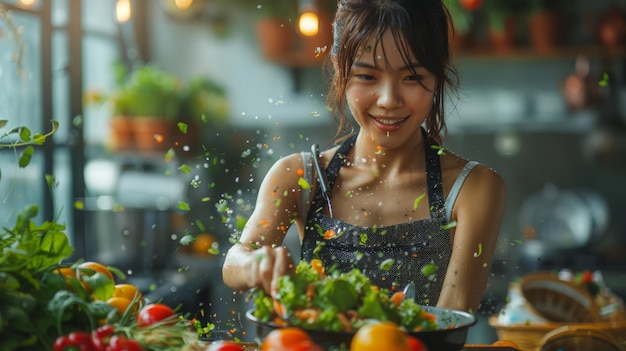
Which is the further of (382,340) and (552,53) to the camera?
(552,53)

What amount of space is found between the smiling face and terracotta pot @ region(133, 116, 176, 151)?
321 cm

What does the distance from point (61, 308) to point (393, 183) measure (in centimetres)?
93

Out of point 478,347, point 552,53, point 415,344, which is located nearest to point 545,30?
point 552,53

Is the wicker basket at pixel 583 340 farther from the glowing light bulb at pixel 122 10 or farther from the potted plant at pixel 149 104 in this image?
the potted plant at pixel 149 104

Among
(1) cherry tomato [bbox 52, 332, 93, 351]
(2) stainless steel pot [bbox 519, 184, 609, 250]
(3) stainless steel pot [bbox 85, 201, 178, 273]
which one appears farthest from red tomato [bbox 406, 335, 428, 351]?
(2) stainless steel pot [bbox 519, 184, 609, 250]

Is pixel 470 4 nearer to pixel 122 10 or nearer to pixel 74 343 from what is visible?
pixel 122 10

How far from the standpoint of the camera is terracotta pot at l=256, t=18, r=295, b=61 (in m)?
5.38

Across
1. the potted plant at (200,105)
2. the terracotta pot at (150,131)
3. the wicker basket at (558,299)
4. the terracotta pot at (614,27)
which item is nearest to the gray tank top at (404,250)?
the wicker basket at (558,299)

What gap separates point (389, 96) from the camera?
183 cm

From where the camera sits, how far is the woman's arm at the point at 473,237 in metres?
1.88

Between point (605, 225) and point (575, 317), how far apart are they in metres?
2.54

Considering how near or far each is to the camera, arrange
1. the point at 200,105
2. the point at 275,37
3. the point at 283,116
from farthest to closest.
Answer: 1. the point at 283,116
2. the point at 275,37
3. the point at 200,105

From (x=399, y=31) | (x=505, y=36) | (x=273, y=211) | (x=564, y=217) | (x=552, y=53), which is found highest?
(x=505, y=36)

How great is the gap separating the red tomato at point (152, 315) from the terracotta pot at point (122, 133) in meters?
3.68
